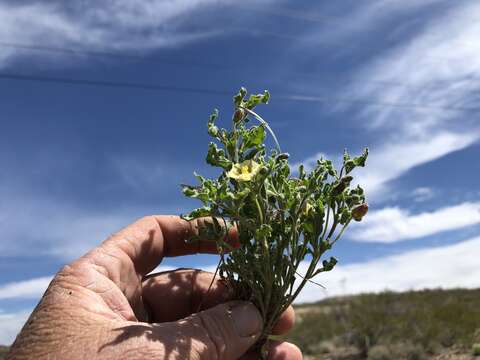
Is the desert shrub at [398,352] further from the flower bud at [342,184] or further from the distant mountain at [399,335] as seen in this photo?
the flower bud at [342,184]

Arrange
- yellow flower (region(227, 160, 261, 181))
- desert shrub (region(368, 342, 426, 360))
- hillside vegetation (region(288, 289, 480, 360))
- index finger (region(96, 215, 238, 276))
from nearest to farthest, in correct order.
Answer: yellow flower (region(227, 160, 261, 181)), index finger (region(96, 215, 238, 276)), desert shrub (region(368, 342, 426, 360)), hillside vegetation (region(288, 289, 480, 360))

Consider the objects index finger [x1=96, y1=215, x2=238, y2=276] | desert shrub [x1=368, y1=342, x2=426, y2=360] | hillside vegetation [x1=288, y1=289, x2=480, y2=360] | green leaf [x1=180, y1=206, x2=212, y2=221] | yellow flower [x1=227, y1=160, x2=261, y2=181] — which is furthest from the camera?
hillside vegetation [x1=288, y1=289, x2=480, y2=360]

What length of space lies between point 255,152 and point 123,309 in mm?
707

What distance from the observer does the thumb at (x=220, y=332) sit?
155cm

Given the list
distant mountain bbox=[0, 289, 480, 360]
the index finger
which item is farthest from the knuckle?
distant mountain bbox=[0, 289, 480, 360]

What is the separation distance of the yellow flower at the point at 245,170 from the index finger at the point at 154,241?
58cm

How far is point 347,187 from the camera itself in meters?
1.65

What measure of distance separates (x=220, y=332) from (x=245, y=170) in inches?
20.3

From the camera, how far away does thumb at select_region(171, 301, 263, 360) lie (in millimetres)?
1550

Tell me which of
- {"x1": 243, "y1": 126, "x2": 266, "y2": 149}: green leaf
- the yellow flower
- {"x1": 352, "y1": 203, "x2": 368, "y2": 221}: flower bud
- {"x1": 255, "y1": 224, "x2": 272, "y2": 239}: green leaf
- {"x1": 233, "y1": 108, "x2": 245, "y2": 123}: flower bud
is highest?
{"x1": 233, "y1": 108, "x2": 245, "y2": 123}: flower bud

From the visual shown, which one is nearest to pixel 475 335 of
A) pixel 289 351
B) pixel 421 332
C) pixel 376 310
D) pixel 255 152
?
pixel 421 332

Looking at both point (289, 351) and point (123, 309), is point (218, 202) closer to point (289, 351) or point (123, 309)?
point (123, 309)

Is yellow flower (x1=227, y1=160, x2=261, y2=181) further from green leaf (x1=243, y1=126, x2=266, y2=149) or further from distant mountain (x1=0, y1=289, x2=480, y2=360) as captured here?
distant mountain (x1=0, y1=289, x2=480, y2=360)

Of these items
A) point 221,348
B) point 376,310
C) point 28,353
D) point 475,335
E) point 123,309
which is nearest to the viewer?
point 28,353
